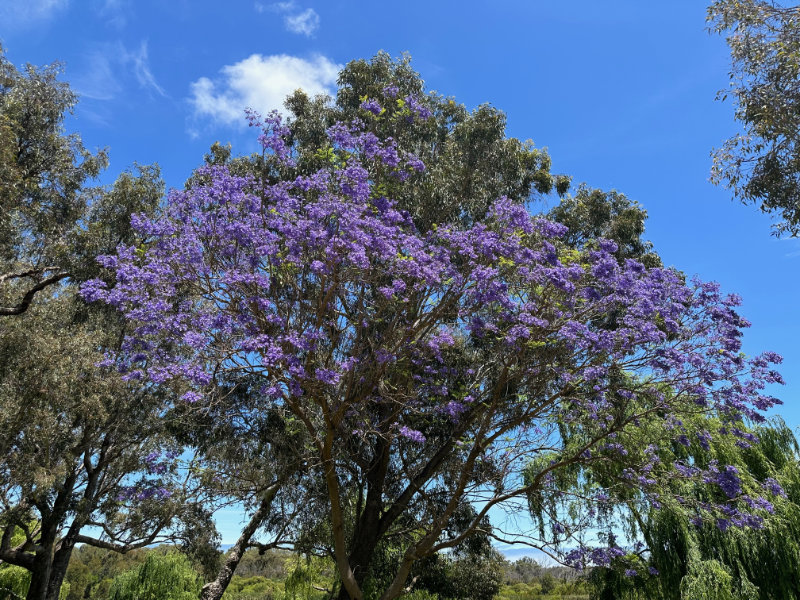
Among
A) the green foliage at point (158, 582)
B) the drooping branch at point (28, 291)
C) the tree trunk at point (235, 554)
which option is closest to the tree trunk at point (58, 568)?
the green foliage at point (158, 582)

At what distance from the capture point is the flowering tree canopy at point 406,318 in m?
8.59

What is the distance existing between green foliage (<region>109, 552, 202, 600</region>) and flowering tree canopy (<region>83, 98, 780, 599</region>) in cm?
1168

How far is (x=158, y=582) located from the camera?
64.6ft

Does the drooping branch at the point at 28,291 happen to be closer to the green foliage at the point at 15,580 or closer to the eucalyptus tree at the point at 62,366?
the eucalyptus tree at the point at 62,366

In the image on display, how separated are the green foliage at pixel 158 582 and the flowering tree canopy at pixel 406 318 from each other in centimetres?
1168

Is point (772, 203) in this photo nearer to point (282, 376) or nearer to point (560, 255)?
point (560, 255)

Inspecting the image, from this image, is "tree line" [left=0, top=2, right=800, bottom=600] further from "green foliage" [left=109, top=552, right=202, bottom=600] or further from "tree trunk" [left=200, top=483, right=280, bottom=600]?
"green foliage" [left=109, top=552, right=202, bottom=600]

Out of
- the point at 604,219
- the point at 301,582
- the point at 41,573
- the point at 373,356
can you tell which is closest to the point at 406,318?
the point at 373,356

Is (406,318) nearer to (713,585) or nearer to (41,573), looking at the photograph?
(713,585)

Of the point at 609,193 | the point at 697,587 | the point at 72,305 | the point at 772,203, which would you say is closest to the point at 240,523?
the point at 72,305

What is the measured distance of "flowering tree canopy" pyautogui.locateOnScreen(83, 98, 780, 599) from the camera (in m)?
8.59

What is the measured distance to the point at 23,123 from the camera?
13070mm

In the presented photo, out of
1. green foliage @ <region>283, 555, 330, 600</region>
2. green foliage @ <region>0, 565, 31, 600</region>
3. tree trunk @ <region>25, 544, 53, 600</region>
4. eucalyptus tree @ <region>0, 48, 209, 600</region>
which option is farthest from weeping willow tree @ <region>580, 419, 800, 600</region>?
green foliage @ <region>0, 565, 31, 600</region>

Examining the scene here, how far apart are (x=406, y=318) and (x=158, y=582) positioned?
15.8m
